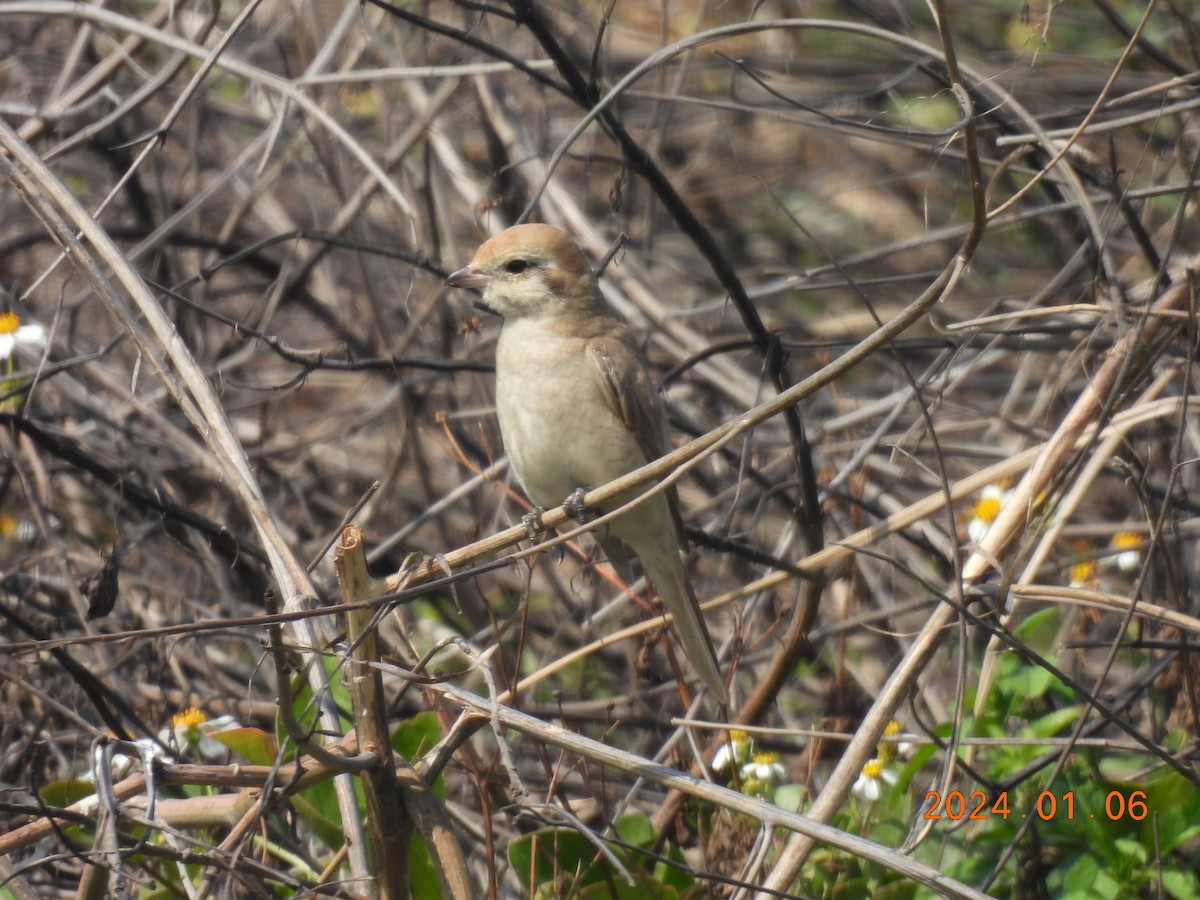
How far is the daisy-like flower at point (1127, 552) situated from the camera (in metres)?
3.98

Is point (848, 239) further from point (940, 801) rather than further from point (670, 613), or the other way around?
point (940, 801)

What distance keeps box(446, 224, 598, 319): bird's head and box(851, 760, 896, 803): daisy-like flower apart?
1.71 metres

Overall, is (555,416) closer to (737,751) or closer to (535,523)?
(535,523)

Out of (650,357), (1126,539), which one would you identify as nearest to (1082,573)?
(1126,539)

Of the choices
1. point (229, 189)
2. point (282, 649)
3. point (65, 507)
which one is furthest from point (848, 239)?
point (282, 649)

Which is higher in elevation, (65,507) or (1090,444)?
(1090,444)

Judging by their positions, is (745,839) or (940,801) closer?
(940,801)

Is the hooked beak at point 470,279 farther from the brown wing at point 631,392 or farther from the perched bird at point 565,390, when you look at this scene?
the brown wing at point 631,392

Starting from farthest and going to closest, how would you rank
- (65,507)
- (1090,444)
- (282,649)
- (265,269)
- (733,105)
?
1. (265,269)
2. (65,507)
3. (733,105)
4. (1090,444)
5. (282,649)

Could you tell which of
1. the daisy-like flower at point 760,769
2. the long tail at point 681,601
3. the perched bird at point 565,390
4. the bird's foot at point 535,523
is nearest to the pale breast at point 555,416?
the perched bird at point 565,390

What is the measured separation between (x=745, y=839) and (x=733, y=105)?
2001mm

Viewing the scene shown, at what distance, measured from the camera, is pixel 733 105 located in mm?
3650

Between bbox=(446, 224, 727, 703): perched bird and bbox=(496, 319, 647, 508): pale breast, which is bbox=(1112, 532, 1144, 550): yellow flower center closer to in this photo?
bbox=(446, 224, 727, 703): perched bird

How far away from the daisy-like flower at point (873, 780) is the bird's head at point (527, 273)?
1715mm
